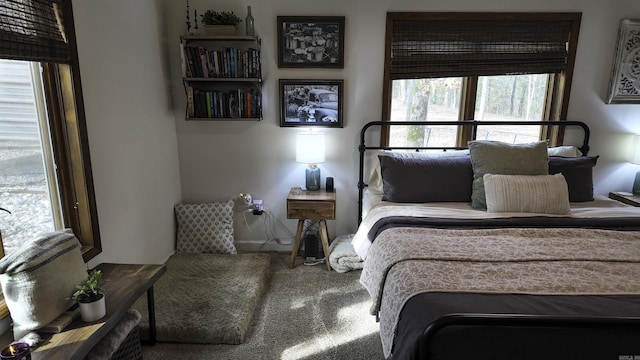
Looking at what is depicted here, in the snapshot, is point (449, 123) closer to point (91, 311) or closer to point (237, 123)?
point (237, 123)

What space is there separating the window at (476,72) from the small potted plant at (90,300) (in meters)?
2.34

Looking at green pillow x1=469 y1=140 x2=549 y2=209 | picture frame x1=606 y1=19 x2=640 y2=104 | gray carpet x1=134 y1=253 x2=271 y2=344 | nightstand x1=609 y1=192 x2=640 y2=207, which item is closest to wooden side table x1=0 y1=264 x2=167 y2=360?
gray carpet x1=134 y1=253 x2=271 y2=344

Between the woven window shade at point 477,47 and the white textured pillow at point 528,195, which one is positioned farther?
the woven window shade at point 477,47

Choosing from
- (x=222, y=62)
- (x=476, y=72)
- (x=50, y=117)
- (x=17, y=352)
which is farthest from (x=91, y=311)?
(x=476, y=72)

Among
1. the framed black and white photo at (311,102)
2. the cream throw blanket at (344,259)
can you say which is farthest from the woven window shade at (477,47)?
the cream throw blanket at (344,259)

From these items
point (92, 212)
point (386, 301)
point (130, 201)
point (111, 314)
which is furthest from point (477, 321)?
point (130, 201)

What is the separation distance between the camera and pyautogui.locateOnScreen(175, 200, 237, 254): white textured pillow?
3145 mm

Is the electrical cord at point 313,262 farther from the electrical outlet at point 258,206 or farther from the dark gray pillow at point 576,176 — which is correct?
the dark gray pillow at point 576,176

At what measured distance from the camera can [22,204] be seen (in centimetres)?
171

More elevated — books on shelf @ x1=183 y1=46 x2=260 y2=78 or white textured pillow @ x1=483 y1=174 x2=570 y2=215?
books on shelf @ x1=183 y1=46 x2=260 y2=78

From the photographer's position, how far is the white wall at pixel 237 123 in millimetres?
2336

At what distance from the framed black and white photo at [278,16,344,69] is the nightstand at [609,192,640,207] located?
8.34 feet

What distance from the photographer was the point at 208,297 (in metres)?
2.44

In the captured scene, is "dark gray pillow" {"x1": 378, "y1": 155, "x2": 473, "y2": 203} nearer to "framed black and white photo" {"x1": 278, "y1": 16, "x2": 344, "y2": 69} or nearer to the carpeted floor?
the carpeted floor
